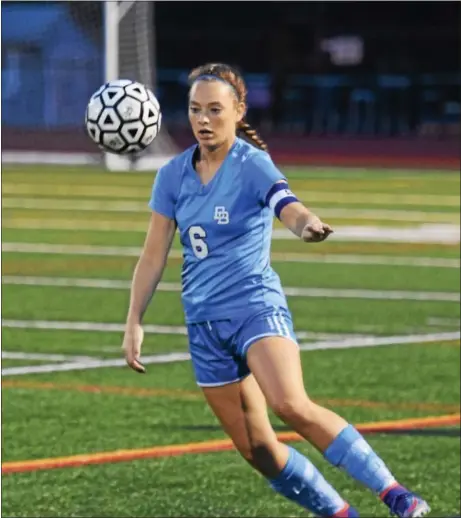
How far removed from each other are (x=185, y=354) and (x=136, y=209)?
43.2ft

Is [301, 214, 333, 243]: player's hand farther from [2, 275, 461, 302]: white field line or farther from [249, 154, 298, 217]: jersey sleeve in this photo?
[2, 275, 461, 302]: white field line

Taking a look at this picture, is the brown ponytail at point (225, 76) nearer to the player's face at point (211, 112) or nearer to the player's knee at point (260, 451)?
the player's face at point (211, 112)

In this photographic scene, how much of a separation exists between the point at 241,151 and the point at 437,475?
2807mm

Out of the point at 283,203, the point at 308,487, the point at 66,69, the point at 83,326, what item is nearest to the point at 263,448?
the point at 308,487

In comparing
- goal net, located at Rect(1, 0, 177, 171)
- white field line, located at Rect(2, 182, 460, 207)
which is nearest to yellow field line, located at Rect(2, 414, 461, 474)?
goal net, located at Rect(1, 0, 177, 171)

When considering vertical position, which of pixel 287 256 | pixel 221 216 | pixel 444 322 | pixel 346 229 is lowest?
pixel 346 229

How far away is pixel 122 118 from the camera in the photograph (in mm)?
8398

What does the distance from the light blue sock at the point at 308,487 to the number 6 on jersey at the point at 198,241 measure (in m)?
0.91

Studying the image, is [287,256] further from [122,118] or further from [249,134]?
[249,134]

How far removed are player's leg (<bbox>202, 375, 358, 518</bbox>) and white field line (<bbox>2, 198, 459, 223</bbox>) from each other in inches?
703

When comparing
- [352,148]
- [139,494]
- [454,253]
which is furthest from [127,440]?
[352,148]

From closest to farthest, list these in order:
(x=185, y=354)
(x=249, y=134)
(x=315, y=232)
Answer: (x=315, y=232), (x=249, y=134), (x=185, y=354)

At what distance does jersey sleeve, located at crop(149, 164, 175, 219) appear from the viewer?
304 inches

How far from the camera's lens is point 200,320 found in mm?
7613
